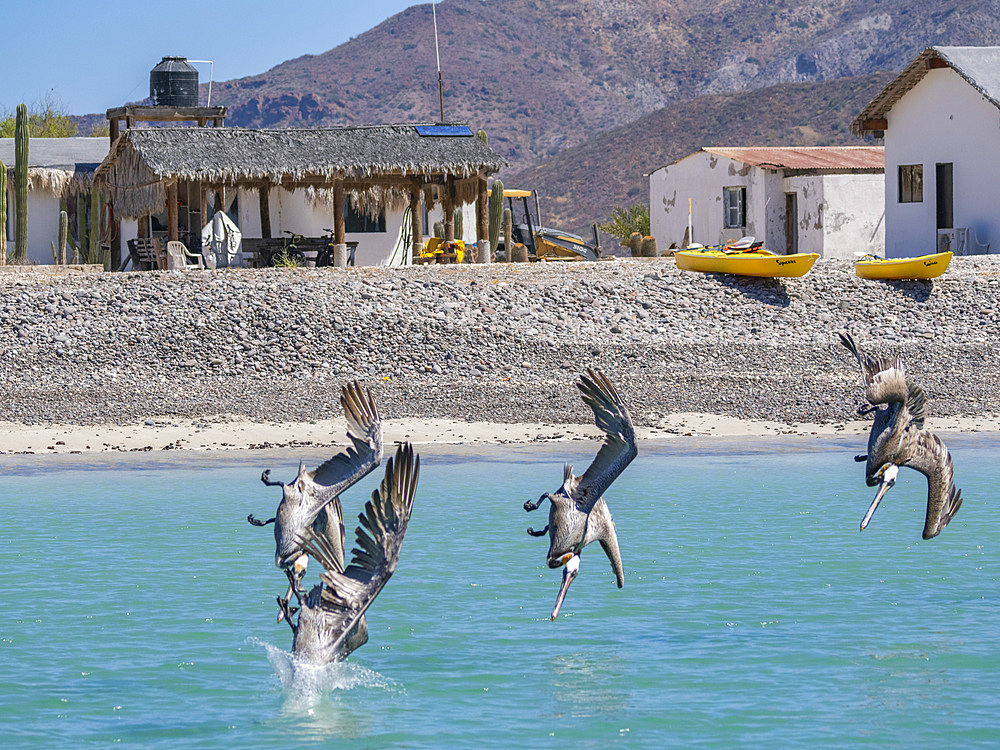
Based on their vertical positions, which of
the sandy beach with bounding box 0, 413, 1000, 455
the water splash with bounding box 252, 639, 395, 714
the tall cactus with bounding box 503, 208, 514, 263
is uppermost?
the tall cactus with bounding box 503, 208, 514, 263

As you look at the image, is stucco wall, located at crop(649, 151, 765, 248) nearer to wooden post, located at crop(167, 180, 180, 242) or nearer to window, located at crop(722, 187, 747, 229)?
window, located at crop(722, 187, 747, 229)

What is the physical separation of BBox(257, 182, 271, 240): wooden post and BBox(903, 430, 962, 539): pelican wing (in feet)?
86.0

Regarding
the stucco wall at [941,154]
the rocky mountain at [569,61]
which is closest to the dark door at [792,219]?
the stucco wall at [941,154]

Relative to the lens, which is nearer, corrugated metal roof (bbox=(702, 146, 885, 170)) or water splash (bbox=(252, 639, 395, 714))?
water splash (bbox=(252, 639, 395, 714))

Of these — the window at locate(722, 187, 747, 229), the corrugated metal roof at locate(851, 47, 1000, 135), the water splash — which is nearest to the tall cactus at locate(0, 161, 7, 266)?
the window at locate(722, 187, 747, 229)

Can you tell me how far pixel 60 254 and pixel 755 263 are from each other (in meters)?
22.3

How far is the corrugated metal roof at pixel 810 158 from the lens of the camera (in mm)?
39531

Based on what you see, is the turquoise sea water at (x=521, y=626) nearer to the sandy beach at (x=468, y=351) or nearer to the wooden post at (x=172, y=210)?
the sandy beach at (x=468, y=351)

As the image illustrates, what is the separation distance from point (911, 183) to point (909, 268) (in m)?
6.04

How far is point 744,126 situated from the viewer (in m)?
95.5

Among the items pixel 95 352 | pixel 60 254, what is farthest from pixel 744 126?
pixel 95 352

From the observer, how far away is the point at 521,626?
11.9 metres

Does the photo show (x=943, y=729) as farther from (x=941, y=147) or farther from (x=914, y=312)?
(x=941, y=147)

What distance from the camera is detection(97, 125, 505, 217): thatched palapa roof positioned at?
32.9 metres
